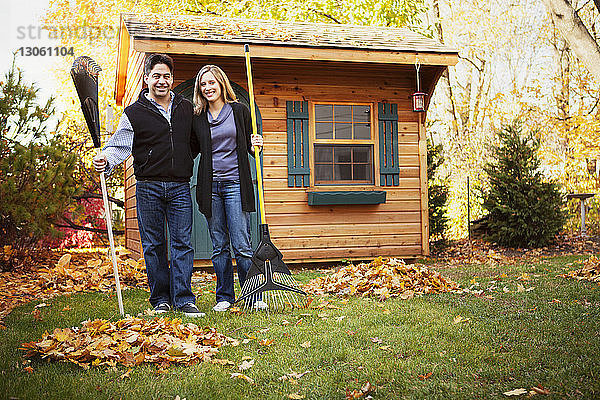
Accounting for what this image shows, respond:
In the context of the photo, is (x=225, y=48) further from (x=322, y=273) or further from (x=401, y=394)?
(x=401, y=394)

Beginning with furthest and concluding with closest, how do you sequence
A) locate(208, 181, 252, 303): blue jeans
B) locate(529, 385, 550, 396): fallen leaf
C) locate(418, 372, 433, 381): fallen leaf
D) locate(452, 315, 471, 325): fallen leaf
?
locate(208, 181, 252, 303): blue jeans → locate(452, 315, 471, 325): fallen leaf → locate(418, 372, 433, 381): fallen leaf → locate(529, 385, 550, 396): fallen leaf

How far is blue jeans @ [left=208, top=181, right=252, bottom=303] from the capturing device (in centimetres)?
452

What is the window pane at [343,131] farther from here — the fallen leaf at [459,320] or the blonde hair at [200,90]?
the fallen leaf at [459,320]

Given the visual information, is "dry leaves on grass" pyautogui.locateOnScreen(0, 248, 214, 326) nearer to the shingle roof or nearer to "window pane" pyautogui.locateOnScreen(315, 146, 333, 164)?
"window pane" pyautogui.locateOnScreen(315, 146, 333, 164)

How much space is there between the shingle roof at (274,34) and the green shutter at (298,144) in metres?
0.90

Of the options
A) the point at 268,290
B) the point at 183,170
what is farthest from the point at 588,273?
the point at 183,170

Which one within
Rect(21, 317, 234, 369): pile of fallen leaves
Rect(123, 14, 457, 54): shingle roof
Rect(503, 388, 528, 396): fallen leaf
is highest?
Rect(123, 14, 457, 54): shingle roof

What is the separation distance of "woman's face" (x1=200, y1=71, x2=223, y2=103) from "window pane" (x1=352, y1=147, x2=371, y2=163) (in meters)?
4.14

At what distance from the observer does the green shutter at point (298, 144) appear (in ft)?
26.2

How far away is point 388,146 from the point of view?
8414 millimetres

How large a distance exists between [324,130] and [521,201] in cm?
361

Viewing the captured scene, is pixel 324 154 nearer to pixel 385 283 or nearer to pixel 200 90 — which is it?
pixel 385 283

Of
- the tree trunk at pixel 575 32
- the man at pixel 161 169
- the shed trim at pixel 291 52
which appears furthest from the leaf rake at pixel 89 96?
the tree trunk at pixel 575 32

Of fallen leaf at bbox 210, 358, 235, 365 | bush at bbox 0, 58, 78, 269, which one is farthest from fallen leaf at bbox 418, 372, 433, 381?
bush at bbox 0, 58, 78, 269
